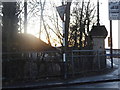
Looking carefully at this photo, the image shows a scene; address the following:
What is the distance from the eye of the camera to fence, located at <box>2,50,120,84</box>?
1455 centimetres

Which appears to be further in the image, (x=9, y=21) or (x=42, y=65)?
(x=9, y=21)

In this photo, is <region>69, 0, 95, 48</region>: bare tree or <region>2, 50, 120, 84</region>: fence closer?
<region>2, 50, 120, 84</region>: fence

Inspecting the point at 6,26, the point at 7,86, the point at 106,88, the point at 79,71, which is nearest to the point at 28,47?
the point at 6,26

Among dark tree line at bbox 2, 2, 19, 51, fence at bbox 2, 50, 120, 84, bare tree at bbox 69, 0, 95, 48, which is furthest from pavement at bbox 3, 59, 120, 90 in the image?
bare tree at bbox 69, 0, 95, 48

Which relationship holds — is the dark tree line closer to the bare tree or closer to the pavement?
the pavement

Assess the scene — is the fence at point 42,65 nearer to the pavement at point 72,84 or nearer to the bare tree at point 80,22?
the pavement at point 72,84

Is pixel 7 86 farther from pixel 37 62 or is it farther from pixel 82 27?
pixel 82 27

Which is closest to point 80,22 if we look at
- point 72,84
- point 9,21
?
point 9,21

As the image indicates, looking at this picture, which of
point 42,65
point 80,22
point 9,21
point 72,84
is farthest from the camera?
point 80,22

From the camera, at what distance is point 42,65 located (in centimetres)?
1541

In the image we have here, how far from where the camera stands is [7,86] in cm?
1339

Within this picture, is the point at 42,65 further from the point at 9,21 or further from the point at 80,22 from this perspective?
the point at 80,22

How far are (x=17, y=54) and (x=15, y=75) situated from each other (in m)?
1.01

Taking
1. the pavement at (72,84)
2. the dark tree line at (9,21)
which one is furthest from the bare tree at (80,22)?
the pavement at (72,84)
